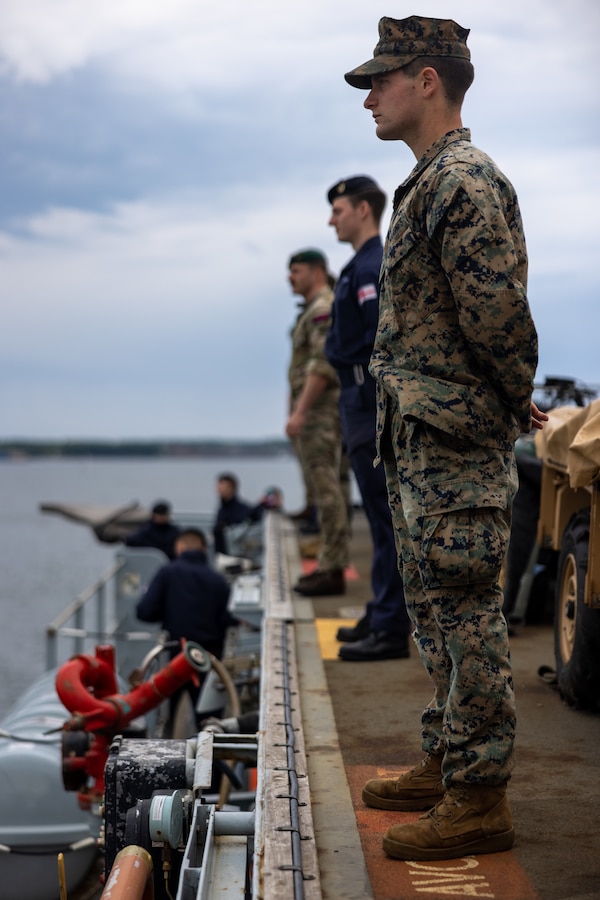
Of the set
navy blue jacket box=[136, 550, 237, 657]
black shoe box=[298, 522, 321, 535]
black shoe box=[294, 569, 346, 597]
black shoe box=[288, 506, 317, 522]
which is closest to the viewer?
black shoe box=[294, 569, 346, 597]

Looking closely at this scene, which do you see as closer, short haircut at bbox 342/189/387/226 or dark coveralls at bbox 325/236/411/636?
dark coveralls at bbox 325/236/411/636

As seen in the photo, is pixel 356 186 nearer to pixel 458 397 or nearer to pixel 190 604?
pixel 458 397

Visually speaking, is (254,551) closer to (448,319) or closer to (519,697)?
(519,697)

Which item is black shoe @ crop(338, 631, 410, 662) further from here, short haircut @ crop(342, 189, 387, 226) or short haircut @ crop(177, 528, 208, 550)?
short haircut @ crop(177, 528, 208, 550)

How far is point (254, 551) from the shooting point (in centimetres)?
1488

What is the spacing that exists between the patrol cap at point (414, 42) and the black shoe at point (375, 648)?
3.11 meters

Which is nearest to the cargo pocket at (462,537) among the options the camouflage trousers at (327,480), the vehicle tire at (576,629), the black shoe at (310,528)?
the vehicle tire at (576,629)

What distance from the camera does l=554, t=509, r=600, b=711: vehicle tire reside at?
454 cm

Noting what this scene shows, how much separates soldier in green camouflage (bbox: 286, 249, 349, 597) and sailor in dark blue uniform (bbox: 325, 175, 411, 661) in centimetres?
135

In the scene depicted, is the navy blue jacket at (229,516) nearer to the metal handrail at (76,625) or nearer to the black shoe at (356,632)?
the metal handrail at (76,625)

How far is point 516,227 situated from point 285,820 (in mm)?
1678

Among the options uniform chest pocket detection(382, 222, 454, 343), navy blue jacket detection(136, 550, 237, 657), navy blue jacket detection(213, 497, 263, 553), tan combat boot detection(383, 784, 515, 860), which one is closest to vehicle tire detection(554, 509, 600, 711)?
tan combat boot detection(383, 784, 515, 860)

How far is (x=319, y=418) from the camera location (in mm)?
8125

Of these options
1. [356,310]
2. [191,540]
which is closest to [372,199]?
[356,310]
